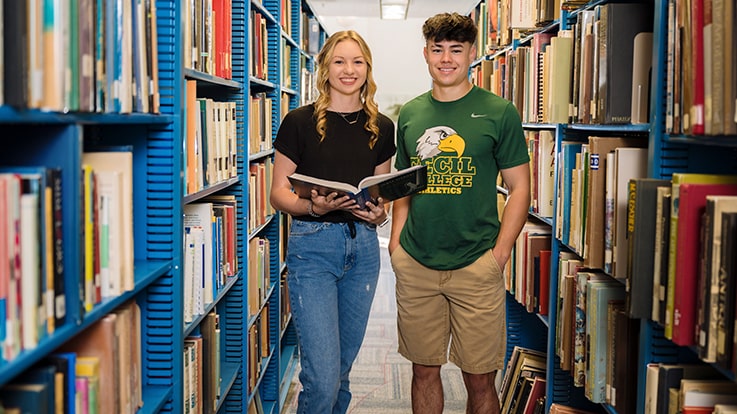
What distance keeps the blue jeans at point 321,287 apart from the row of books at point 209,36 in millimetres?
546

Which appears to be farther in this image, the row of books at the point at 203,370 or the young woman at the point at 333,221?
the young woman at the point at 333,221

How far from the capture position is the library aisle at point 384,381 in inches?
147

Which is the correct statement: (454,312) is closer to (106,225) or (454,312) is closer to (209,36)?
(209,36)

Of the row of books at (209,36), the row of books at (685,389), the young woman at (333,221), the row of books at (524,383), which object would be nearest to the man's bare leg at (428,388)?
the young woman at (333,221)

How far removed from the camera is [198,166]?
218 centimetres

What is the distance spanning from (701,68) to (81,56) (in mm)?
1088

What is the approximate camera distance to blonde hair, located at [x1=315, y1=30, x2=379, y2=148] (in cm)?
259

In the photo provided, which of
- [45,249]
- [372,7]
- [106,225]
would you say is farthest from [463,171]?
[372,7]

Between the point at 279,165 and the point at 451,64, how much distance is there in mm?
619

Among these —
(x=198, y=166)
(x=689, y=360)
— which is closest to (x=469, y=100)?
(x=198, y=166)

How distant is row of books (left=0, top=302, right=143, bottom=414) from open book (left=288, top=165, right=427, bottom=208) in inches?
28.1

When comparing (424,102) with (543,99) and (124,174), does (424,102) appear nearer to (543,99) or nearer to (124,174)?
(543,99)

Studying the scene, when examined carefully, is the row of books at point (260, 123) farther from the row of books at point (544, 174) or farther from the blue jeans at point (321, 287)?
the row of books at point (544, 174)

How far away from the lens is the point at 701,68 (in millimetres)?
1529
